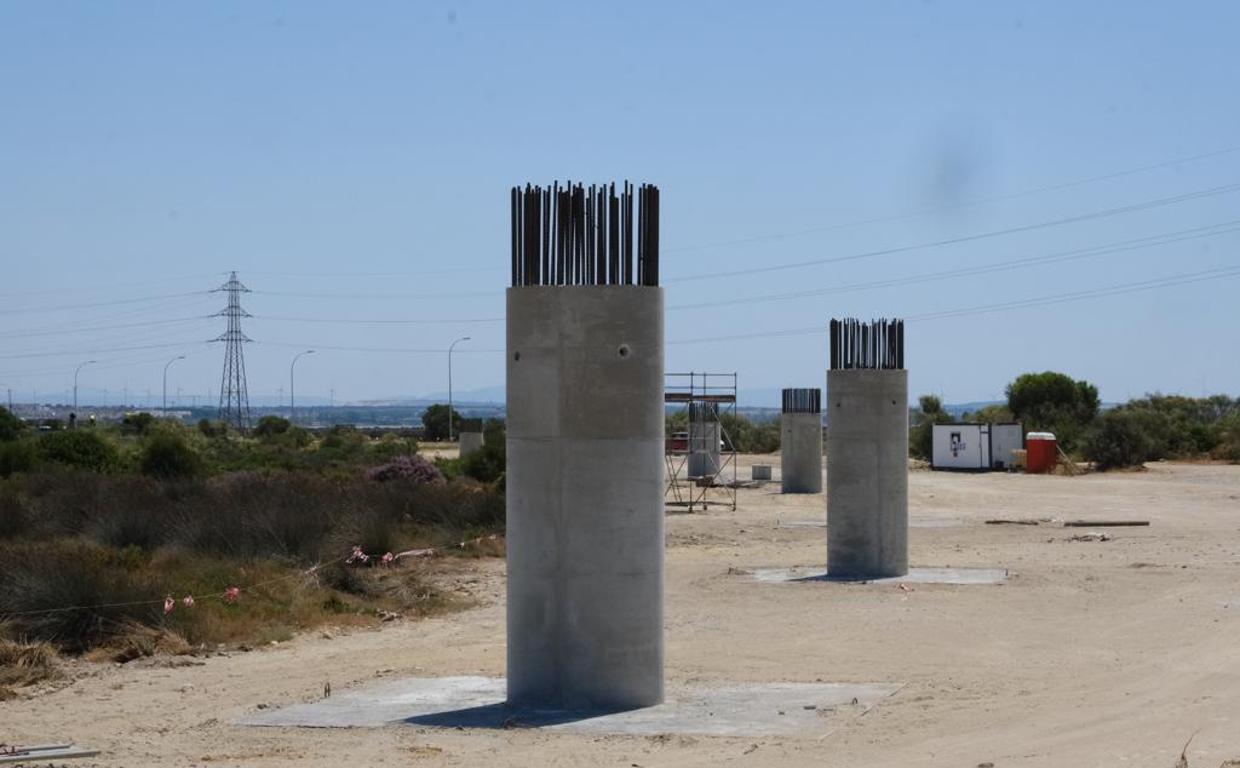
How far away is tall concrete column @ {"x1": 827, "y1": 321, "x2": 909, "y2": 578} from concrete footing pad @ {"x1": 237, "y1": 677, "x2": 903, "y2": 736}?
9.63 meters

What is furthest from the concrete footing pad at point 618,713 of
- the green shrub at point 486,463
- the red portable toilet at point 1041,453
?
the red portable toilet at point 1041,453

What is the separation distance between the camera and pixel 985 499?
42781mm

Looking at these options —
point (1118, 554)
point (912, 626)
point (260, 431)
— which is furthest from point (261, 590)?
point (260, 431)

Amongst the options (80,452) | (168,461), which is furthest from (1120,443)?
(80,452)

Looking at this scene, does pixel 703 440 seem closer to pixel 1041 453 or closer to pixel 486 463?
pixel 486 463

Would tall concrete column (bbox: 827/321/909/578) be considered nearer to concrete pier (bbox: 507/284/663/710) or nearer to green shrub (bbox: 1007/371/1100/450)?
concrete pier (bbox: 507/284/663/710)

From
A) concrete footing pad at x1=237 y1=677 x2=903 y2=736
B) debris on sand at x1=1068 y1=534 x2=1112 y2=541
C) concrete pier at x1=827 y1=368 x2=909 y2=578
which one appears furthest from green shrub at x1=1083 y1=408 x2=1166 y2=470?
concrete footing pad at x1=237 y1=677 x2=903 y2=736

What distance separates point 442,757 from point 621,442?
2.75 meters

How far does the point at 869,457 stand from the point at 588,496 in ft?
38.7

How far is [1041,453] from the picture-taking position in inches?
2210

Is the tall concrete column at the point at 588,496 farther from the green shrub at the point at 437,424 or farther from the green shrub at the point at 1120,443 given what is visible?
the green shrub at the point at 437,424

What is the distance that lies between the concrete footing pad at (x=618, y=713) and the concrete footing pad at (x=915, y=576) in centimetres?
872

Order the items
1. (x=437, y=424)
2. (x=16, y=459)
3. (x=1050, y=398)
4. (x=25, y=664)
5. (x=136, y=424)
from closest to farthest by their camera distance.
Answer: (x=25, y=664) < (x=16, y=459) < (x=1050, y=398) < (x=136, y=424) < (x=437, y=424)

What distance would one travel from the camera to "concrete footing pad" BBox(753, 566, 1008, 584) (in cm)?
2252
